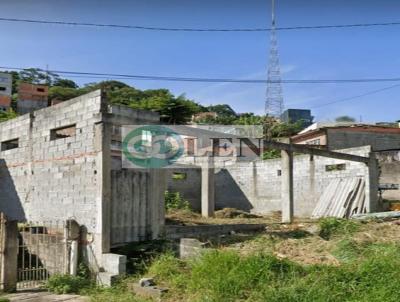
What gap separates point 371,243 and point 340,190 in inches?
282

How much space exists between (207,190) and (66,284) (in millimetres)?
10812

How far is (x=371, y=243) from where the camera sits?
862 cm

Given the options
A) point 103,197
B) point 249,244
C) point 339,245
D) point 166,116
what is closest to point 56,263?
point 103,197

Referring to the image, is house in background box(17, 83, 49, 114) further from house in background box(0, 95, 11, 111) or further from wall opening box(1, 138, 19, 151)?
wall opening box(1, 138, 19, 151)

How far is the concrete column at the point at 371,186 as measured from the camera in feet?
48.5

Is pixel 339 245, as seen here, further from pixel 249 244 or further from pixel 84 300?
pixel 84 300

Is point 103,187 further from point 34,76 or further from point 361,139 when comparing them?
point 34,76

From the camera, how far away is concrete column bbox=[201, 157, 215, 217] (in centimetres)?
1858

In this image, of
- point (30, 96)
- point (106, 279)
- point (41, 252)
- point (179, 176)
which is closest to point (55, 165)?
point (41, 252)

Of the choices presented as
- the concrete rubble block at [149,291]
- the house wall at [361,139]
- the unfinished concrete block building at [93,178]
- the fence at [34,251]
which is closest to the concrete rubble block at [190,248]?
the concrete rubble block at [149,291]

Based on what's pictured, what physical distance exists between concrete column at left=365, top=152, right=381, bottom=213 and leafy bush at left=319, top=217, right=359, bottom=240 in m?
4.37

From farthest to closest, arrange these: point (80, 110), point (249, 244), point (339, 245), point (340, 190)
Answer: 1. point (340, 190)
2. point (80, 110)
3. point (249, 244)
4. point (339, 245)

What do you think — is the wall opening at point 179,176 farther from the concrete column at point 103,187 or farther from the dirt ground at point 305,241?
the concrete column at point 103,187

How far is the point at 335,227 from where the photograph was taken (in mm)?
10438
